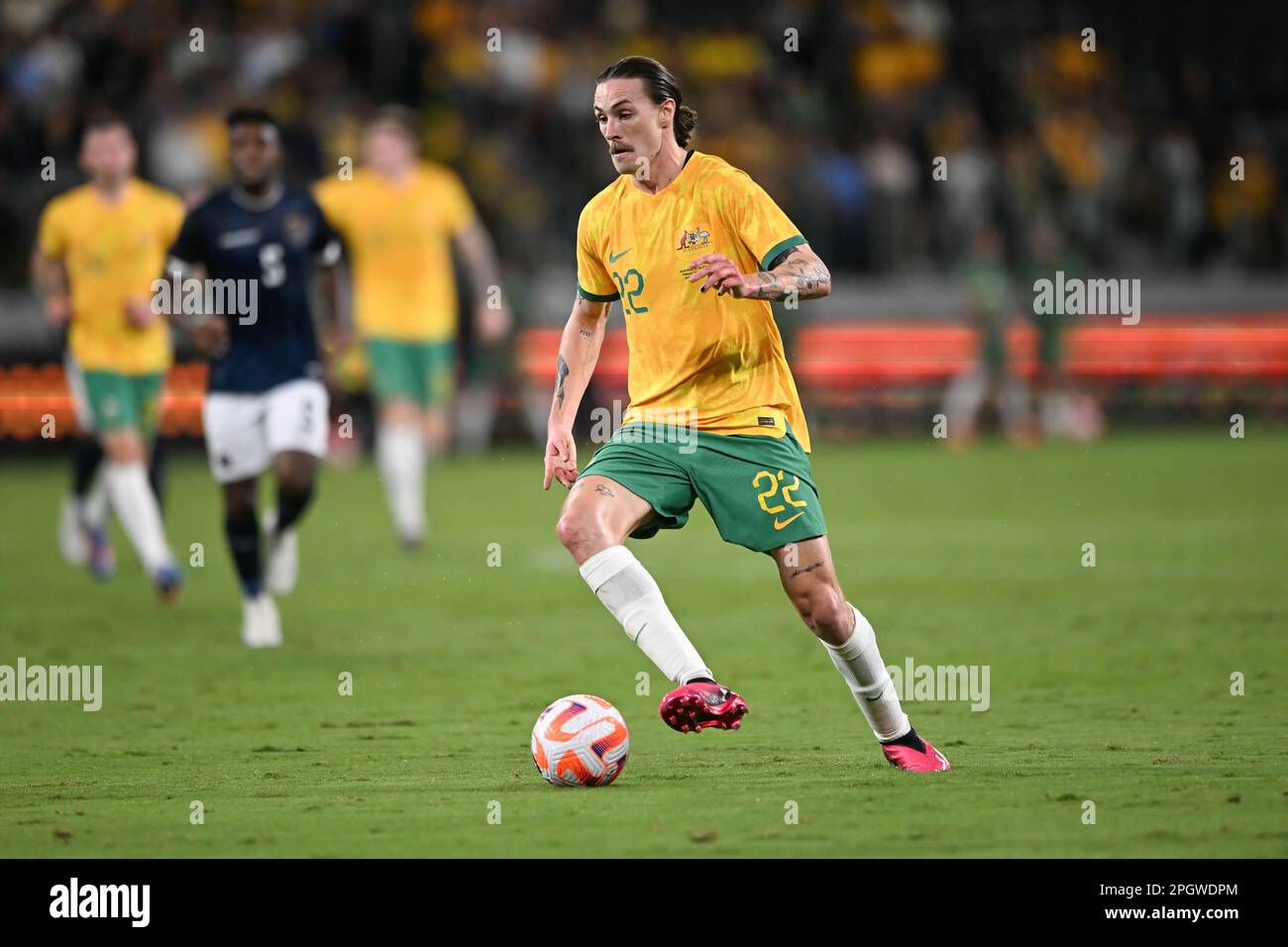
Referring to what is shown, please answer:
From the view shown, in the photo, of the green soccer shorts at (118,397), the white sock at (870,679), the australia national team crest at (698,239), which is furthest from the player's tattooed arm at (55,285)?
the white sock at (870,679)

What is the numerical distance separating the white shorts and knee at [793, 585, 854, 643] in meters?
4.40

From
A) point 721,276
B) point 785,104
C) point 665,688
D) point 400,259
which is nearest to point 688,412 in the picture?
point 721,276

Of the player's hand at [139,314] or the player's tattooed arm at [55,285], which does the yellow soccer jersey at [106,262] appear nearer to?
the player's tattooed arm at [55,285]

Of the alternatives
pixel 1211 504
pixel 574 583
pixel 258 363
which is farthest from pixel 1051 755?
pixel 1211 504

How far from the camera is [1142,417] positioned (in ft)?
82.7

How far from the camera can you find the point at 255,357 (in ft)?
35.0

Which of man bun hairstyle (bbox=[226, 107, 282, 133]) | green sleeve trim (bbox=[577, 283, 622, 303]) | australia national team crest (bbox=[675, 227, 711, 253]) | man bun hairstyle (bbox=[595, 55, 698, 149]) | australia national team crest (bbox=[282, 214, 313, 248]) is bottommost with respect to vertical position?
green sleeve trim (bbox=[577, 283, 622, 303])

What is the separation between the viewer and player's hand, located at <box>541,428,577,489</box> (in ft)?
23.3

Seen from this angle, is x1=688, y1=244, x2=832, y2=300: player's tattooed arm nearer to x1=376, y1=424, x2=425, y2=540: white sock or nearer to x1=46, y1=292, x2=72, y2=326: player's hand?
x1=46, y1=292, x2=72, y2=326: player's hand

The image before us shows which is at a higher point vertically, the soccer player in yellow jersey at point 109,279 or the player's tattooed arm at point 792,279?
the soccer player in yellow jersey at point 109,279

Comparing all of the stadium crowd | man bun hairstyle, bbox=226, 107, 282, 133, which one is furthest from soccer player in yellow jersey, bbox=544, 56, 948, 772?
the stadium crowd

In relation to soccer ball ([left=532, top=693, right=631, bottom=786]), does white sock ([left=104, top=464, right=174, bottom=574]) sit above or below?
above

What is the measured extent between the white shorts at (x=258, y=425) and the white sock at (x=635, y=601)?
4061mm

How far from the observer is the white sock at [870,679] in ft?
22.8
